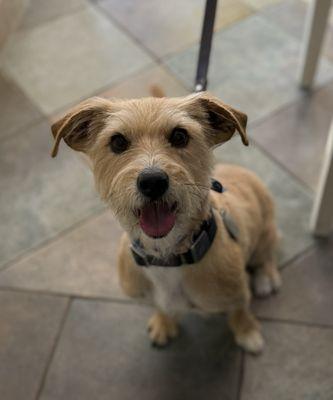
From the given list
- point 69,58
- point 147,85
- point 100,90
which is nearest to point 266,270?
point 147,85

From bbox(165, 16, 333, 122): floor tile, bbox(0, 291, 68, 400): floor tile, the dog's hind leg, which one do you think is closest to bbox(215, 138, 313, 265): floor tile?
the dog's hind leg

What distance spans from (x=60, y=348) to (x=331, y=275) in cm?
131

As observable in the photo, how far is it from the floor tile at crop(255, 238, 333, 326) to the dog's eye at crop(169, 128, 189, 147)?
114cm

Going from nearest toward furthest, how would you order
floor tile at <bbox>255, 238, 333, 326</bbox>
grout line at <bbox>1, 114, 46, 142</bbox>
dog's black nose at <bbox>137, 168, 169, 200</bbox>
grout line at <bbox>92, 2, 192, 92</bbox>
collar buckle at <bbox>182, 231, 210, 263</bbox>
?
dog's black nose at <bbox>137, 168, 169, 200</bbox>
collar buckle at <bbox>182, 231, 210, 263</bbox>
floor tile at <bbox>255, 238, 333, 326</bbox>
grout line at <bbox>1, 114, 46, 142</bbox>
grout line at <bbox>92, 2, 192, 92</bbox>

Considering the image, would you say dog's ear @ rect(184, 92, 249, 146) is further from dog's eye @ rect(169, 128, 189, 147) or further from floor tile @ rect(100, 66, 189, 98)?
floor tile @ rect(100, 66, 189, 98)

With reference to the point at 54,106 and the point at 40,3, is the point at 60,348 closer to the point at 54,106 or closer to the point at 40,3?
the point at 54,106

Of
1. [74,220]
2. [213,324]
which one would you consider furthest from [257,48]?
[213,324]

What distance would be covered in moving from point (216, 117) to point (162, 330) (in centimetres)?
106

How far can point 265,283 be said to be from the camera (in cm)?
248

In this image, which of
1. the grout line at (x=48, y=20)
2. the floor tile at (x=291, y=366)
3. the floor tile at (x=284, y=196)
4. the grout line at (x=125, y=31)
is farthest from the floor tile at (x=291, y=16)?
the floor tile at (x=291, y=366)

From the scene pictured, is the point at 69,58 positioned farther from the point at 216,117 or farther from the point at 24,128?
the point at 216,117

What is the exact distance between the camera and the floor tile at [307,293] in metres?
2.42

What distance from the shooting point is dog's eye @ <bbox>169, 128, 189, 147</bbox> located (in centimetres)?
161

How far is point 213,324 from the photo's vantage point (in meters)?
2.42
